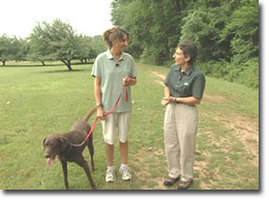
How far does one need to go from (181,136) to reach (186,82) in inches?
26.0

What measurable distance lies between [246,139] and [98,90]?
11.7ft

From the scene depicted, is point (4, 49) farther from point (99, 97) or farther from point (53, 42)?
point (99, 97)

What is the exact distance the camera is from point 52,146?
2.80 metres

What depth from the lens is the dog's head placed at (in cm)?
277

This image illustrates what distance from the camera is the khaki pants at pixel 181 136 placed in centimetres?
304

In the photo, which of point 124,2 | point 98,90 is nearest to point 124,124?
point 98,90

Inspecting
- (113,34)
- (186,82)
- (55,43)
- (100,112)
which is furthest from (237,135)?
(55,43)

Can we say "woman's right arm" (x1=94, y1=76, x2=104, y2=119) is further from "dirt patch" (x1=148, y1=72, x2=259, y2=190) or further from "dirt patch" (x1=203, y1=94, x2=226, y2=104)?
"dirt patch" (x1=203, y1=94, x2=226, y2=104)

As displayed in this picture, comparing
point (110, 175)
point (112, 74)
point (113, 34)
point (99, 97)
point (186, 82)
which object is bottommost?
point (110, 175)

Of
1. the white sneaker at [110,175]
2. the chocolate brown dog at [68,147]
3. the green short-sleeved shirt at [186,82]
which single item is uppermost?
the green short-sleeved shirt at [186,82]

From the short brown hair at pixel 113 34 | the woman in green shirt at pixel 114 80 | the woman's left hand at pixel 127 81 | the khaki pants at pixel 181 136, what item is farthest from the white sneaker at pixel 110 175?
the short brown hair at pixel 113 34

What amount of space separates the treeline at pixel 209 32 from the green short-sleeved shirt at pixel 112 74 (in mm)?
11043

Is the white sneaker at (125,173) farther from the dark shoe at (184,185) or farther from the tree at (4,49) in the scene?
the tree at (4,49)

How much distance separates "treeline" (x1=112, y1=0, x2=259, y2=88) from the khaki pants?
10734 mm
